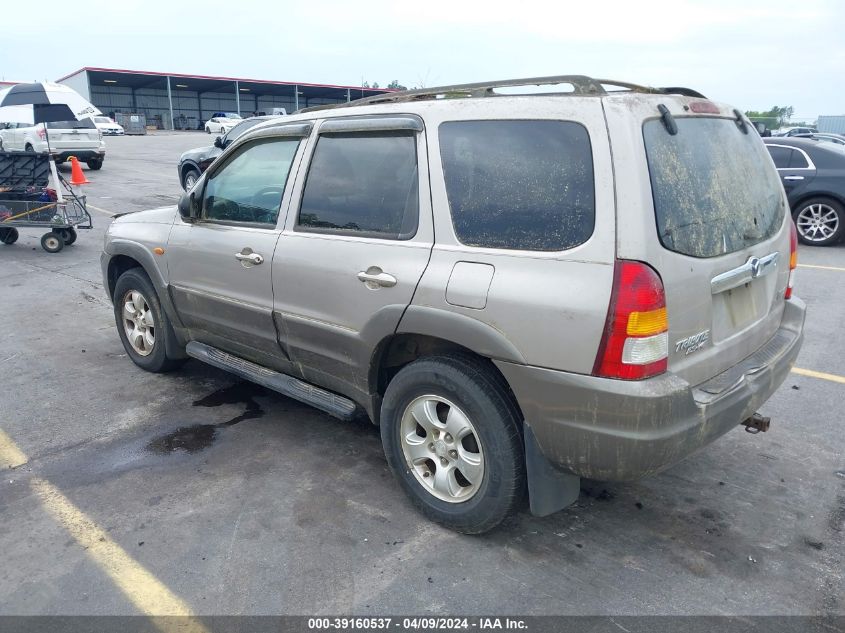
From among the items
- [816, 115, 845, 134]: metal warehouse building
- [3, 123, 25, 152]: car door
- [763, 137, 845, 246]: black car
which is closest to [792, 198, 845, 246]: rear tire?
[763, 137, 845, 246]: black car

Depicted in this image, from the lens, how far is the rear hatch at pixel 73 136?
19.1 meters

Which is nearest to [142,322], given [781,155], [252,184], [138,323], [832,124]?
[138,323]

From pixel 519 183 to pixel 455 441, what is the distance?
1.15 metres

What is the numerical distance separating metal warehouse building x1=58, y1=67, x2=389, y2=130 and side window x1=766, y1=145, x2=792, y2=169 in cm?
4691

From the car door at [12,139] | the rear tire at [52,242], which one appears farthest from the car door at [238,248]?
the car door at [12,139]

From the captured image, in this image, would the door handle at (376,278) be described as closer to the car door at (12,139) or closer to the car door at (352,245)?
the car door at (352,245)

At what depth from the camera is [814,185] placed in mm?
10055

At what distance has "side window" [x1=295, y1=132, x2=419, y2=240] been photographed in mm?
3135

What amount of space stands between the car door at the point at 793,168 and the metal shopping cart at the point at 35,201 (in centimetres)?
1031

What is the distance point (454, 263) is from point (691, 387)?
108cm

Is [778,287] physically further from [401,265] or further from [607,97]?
[401,265]

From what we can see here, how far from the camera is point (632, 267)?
2426 millimetres

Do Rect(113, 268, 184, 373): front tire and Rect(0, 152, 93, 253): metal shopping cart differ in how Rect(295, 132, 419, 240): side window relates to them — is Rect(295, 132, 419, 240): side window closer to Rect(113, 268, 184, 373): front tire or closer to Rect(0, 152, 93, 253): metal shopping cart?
Rect(113, 268, 184, 373): front tire

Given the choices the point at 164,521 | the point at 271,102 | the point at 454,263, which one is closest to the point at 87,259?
the point at 164,521
